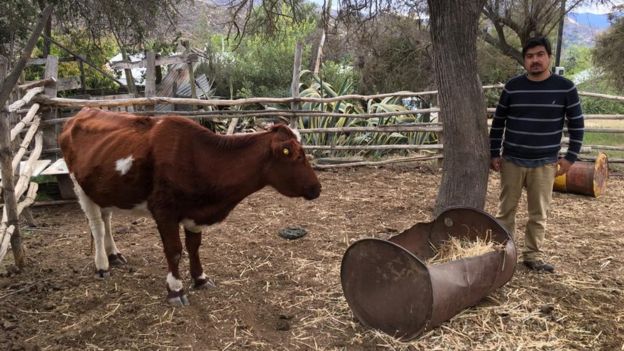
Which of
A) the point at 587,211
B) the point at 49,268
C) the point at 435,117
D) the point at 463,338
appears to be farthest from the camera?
the point at 435,117

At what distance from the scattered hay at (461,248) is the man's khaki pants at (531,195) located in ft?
1.85

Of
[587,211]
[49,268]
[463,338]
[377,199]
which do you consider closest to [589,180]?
[587,211]

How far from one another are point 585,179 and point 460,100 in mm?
3746

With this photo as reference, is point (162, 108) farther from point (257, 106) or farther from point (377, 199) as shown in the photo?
point (377, 199)

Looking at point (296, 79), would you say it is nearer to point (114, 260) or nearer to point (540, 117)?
point (114, 260)

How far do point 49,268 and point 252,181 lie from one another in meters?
2.04

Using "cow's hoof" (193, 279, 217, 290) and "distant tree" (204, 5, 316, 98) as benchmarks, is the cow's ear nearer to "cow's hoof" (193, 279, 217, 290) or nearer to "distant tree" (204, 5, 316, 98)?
"cow's hoof" (193, 279, 217, 290)

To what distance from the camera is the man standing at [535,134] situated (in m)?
3.92

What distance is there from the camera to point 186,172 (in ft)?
11.5

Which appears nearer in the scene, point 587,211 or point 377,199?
point 587,211

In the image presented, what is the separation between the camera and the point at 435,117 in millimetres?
10109

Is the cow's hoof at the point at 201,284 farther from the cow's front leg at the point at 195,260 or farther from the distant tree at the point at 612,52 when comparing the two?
the distant tree at the point at 612,52

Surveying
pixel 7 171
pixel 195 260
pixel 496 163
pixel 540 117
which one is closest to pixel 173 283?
pixel 195 260

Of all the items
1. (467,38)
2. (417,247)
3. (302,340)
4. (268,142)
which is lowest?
(302,340)
